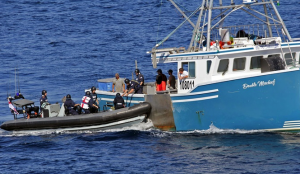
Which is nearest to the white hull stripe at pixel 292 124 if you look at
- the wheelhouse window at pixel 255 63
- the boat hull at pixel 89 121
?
the wheelhouse window at pixel 255 63

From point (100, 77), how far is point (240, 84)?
16.9 m

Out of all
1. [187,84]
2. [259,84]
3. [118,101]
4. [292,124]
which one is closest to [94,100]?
[118,101]

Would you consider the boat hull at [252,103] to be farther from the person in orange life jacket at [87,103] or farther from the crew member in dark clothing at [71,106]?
the crew member in dark clothing at [71,106]

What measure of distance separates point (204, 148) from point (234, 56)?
429 cm

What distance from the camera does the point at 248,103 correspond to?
2419 cm

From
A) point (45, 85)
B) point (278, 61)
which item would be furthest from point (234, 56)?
point (45, 85)

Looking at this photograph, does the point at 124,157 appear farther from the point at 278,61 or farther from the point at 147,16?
the point at 147,16

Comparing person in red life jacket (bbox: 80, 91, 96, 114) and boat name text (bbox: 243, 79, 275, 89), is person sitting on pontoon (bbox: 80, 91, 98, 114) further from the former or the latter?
boat name text (bbox: 243, 79, 275, 89)

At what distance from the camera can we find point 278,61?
78.8 ft

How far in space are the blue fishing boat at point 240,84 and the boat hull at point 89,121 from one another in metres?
1.52

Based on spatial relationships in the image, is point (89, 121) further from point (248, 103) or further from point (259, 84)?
point (259, 84)

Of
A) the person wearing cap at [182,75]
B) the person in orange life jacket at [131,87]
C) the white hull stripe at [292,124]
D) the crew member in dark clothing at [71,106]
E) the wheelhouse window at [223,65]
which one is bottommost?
the white hull stripe at [292,124]

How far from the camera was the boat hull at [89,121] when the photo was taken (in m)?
26.4

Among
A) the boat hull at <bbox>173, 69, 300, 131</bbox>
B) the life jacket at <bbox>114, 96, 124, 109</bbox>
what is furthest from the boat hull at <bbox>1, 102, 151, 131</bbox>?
the boat hull at <bbox>173, 69, 300, 131</bbox>
